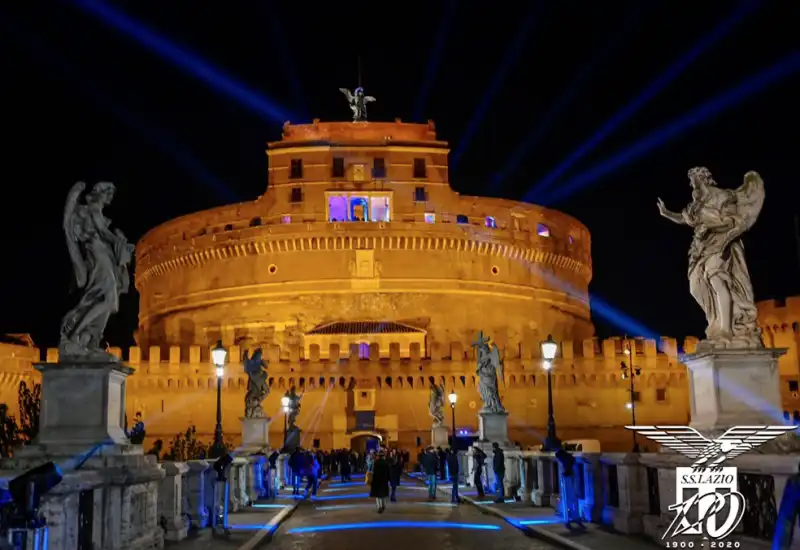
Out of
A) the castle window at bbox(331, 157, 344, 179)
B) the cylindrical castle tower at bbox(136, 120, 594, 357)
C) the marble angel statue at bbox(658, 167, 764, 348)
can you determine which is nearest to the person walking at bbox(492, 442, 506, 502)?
the marble angel statue at bbox(658, 167, 764, 348)

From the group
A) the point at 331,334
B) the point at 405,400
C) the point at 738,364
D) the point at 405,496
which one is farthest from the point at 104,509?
the point at 331,334

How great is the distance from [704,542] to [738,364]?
2.30 m

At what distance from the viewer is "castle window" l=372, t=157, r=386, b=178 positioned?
59344 mm

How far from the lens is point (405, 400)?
47562 millimetres

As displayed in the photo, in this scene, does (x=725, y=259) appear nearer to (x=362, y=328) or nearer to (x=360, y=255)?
(x=362, y=328)

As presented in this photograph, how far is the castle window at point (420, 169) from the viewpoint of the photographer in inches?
2346

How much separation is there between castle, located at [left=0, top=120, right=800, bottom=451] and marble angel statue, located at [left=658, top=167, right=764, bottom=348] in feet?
122

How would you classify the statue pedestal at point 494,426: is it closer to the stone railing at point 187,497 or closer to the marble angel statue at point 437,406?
the stone railing at point 187,497

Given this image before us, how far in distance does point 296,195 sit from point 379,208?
550 cm

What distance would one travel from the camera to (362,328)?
5328 cm

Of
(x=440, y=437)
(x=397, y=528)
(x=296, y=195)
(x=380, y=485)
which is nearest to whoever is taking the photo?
(x=397, y=528)

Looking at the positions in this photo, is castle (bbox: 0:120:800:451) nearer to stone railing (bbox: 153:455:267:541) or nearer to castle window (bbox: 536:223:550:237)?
castle window (bbox: 536:223:550:237)

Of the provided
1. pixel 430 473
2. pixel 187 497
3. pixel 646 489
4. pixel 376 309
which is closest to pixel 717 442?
pixel 646 489

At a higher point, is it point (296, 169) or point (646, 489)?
point (296, 169)
